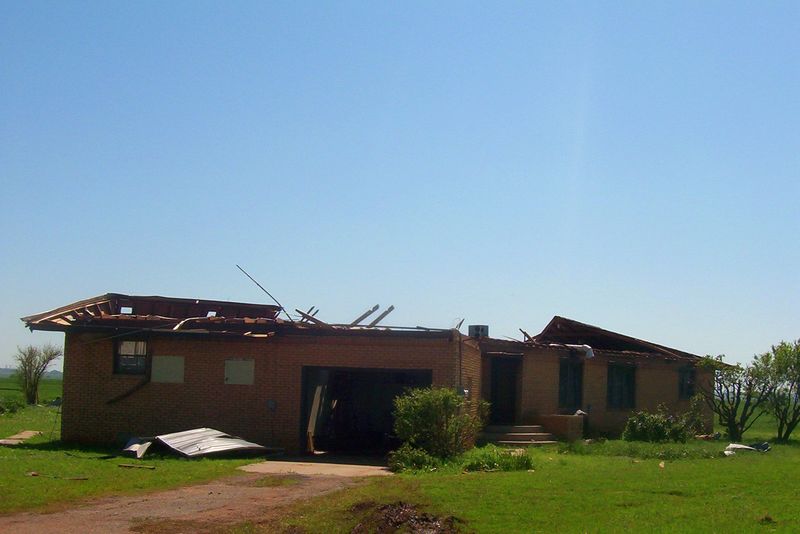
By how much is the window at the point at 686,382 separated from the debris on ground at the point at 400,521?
24.2 m

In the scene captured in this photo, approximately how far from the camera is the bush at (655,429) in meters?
26.5

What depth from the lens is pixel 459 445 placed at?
790 inches

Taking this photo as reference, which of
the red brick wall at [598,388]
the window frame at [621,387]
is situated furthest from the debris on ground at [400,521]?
the window frame at [621,387]

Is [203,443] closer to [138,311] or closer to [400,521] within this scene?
[138,311]

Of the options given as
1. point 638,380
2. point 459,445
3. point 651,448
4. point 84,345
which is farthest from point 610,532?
point 638,380

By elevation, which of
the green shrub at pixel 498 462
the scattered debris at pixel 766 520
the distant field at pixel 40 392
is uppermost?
the scattered debris at pixel 766 520

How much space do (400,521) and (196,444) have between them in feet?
32.7

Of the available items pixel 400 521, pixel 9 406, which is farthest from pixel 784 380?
pixel 9 406

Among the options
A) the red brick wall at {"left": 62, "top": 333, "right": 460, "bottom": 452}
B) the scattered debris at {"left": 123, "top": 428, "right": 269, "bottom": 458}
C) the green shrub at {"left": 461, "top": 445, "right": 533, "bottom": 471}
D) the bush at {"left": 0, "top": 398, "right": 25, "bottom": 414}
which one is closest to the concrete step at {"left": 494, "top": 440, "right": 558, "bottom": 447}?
the red brick wall at {"left": 62, "top": 333, "right": 460, "bottom": 452}

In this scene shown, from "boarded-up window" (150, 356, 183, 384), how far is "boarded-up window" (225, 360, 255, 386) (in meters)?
1.21

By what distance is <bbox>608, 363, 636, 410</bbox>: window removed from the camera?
103 ft

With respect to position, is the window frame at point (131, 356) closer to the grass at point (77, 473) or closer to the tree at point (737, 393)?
the grass at point (77, 473)

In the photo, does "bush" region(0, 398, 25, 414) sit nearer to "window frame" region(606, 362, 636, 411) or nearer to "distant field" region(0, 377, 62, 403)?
"distant field" region(0, 377, 62, 403)

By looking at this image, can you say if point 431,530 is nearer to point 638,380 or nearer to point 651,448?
point 651,448
